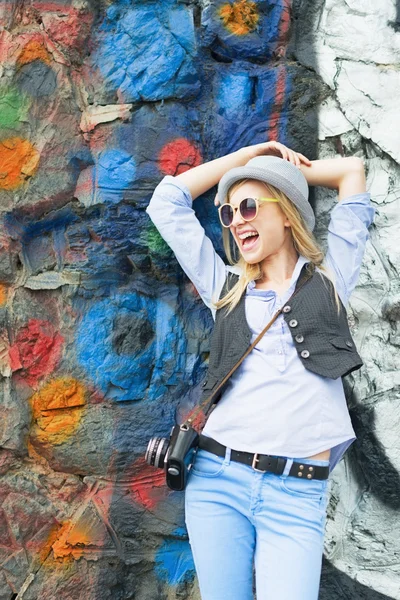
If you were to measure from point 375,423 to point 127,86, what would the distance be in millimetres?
1133

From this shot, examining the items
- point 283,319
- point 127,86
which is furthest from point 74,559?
point 127,86

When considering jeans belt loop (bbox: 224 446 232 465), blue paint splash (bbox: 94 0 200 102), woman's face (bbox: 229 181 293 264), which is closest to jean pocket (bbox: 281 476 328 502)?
jeans belt loop (bbox: 224 446 232 465)

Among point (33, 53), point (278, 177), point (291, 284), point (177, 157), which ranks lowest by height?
point (291, 284)

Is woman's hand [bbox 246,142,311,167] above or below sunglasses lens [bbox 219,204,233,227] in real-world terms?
above

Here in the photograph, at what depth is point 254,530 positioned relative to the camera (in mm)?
1615

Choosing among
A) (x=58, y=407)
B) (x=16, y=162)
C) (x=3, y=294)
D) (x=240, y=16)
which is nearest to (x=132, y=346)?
(x=58, y=407)

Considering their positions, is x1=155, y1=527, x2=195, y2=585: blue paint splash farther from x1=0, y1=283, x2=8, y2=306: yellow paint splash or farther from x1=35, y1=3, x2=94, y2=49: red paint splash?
x1=35, y1=3, x2=94, y2=49: red paint splash

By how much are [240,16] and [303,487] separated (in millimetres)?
1247

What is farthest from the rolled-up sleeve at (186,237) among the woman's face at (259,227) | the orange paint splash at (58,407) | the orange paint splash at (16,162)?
the orange paint splash at (58,407)

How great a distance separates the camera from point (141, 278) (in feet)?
6.63

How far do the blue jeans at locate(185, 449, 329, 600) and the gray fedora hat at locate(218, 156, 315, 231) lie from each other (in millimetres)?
583

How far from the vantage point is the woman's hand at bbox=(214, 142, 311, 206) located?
179cm

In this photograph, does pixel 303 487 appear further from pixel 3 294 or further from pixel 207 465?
pixel 3 294

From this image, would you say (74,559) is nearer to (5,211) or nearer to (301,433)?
(301,433)
